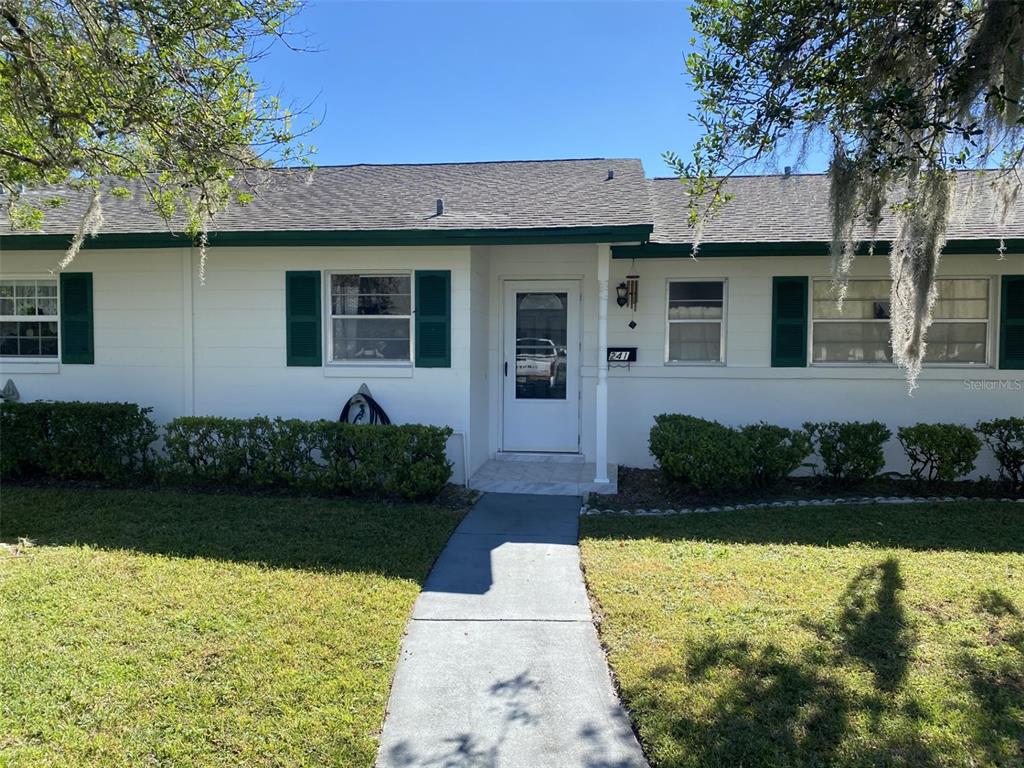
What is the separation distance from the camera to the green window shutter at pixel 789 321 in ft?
27.0

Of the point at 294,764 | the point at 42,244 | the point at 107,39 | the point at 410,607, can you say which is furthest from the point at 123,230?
the point at 294,764

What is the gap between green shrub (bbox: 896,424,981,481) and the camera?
724 cm

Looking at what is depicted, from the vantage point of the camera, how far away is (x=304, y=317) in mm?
7957

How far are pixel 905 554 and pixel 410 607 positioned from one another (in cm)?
383

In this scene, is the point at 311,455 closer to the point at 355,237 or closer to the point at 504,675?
A: the point at 355,237

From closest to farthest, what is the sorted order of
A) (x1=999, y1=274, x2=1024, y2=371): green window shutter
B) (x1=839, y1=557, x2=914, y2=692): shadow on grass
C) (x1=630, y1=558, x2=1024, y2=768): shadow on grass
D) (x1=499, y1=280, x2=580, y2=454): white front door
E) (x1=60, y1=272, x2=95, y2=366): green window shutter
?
1. (x1=630, y1=558, x2=1024, y2=768): shadow on grass
2. (x1=839, y1=557, x2=914, y2=692): shadow on grass
3. (x1=999, y1=274, x2=1024, y2=371): green window shutter
4. (x1=60, y1=272, x2=95, y2=366): green window shutter
5. (x1=499, y1=280, x2=580, y2=454): white front door

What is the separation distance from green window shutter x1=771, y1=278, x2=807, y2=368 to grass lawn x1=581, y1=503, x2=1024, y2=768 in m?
2.53

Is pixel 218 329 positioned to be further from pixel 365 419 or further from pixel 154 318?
pixel 365 419

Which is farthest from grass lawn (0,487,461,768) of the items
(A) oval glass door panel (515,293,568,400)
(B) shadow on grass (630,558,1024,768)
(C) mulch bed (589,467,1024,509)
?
(A) oval glass door panel (515,293,568,400)

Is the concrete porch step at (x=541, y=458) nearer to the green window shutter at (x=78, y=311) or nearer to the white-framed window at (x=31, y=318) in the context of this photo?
the green window shutter at (x=78, y=311)

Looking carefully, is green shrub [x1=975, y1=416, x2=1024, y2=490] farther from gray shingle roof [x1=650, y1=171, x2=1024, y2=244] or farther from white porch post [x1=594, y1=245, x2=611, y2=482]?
white porch post [x1=594, y1=245, x2=611, y2=482]

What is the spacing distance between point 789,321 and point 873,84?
4102 millimetres

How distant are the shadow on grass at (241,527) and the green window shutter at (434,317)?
179 centimetres

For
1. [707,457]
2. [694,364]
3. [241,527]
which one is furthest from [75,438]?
[694,364]
